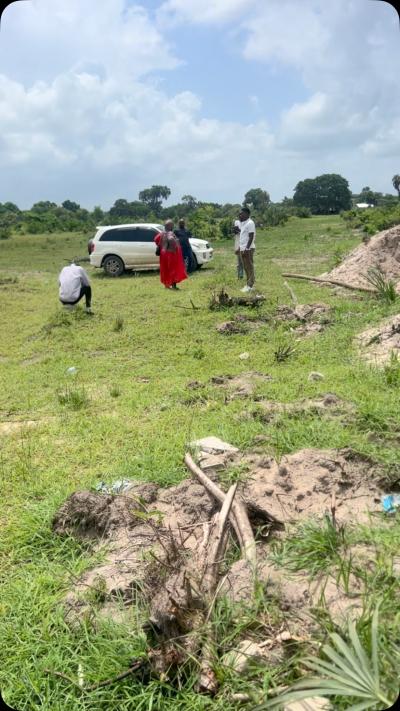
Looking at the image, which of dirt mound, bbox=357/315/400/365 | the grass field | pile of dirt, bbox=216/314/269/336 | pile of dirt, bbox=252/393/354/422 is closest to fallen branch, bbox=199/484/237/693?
the grass field

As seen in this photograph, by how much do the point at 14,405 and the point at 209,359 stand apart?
238 centimetres

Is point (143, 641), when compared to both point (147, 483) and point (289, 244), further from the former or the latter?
point (289, 244)

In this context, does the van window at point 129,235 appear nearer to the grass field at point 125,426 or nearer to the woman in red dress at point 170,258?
the woman in red dress at point 170,258

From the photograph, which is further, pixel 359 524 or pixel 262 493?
pixel 262 493

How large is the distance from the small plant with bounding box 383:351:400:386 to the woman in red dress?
26.6 feet

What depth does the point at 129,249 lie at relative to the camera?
1642cm

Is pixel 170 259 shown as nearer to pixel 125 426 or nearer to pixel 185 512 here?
pixel 125 426

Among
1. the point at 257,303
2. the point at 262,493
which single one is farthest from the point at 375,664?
the point at 257,303

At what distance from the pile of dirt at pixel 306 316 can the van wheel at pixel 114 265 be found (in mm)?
8341

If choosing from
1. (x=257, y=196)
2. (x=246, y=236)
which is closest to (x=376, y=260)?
(x=246, y=236)

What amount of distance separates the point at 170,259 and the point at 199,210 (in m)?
19.1

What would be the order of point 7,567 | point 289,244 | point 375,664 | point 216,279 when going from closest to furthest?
point 375,664 → point 7,567 → point 216,279 → point 289,244

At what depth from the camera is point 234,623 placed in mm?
2252

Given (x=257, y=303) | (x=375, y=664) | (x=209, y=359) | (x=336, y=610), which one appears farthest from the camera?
(x=257, y=303)
